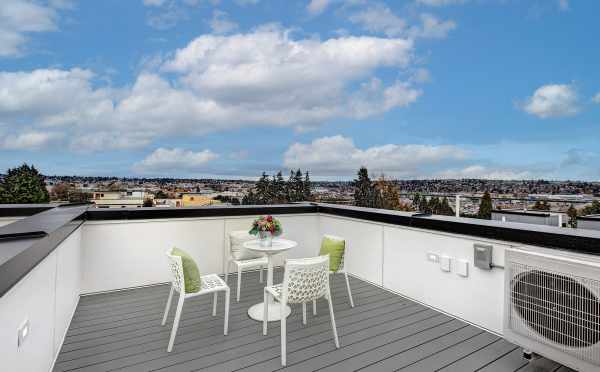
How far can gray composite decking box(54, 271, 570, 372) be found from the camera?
7.21 ft

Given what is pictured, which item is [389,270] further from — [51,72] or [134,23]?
[51,72]

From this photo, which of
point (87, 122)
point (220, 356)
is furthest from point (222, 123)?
point (220, 356)

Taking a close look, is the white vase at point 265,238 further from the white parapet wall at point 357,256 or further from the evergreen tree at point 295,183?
the evergreen tree at point 295,183

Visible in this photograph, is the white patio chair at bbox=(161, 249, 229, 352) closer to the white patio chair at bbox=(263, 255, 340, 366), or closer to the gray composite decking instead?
the gray composite decking

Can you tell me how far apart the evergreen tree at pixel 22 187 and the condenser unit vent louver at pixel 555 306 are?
30.4m

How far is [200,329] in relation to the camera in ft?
8.95

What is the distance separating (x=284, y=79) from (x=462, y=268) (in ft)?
26.5

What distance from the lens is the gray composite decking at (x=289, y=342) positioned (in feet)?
7.21

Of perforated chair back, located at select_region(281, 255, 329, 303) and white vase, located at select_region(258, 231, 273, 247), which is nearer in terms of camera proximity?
perforated chair back, located at select_region(281, 255, 329, 303)

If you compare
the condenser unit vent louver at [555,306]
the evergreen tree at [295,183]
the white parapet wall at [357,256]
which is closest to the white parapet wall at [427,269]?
the white parapet wall at [357,256]

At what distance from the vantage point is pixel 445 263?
3.12 meters

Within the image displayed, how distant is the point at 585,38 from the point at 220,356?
18.2 meters

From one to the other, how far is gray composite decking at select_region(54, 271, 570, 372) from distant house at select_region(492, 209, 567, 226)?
5.60ft

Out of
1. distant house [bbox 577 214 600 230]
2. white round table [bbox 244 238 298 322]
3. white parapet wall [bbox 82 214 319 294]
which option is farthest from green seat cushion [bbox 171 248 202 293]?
distant house [bbox 577 214 600 230]
